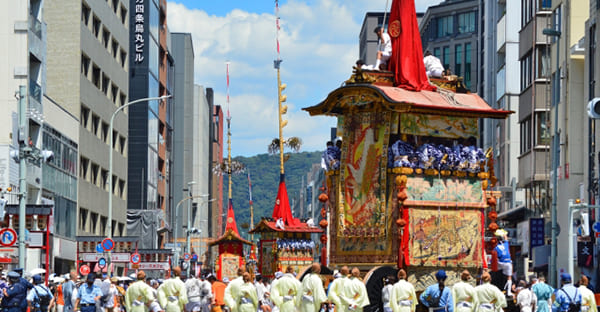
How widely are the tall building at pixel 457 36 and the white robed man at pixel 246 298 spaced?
7807cm

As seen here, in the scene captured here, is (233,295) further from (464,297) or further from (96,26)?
(96,26)

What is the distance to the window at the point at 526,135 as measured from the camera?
6481 cm

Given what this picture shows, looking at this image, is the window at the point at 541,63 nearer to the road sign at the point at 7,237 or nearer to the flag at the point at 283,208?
the flag at the point at 283,208

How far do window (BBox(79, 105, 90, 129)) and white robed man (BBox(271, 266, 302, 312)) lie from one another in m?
46.9

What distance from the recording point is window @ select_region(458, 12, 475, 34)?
10731 centimetres

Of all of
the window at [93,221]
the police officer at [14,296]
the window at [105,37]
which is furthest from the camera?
the window at [105,37]

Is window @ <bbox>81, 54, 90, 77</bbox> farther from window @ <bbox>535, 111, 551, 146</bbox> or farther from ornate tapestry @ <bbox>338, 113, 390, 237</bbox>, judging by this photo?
ornate tapestry @ <bbox>338, 113, 390, 237</bbox>

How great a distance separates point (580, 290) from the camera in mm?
26312

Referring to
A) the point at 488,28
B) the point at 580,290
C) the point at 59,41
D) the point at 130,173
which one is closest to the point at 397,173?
the point at 580,290

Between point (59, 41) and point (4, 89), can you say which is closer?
point (4, 89)

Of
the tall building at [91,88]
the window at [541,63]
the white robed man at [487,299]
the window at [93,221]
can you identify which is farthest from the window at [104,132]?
the white robed man at [487,299]

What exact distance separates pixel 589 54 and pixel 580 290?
94.1 ft

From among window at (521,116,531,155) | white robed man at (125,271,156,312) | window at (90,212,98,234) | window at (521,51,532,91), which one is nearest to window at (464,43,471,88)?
window at (521,51,532,91)

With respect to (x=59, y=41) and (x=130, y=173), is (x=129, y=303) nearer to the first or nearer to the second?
(x=59, y=41)
